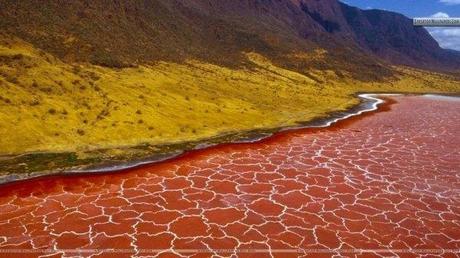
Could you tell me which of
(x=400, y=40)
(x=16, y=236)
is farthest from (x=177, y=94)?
(x=400, y=40)

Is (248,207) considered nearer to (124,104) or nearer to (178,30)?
(124,104)

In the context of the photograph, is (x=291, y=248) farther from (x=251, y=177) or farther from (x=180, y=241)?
(x=251, y=177)

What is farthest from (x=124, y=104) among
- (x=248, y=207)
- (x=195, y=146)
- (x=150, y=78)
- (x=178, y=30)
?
(x=178, y=30)

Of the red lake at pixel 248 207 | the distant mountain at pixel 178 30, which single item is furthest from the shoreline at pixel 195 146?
the distant mountain at pixel 178 30

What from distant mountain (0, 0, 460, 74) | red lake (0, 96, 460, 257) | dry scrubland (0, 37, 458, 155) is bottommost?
red lake (0, 96, 460, 257)

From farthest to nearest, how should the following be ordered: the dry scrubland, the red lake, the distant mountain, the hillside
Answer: the distant mountain → the hillside → the dry scrubland → the red lake

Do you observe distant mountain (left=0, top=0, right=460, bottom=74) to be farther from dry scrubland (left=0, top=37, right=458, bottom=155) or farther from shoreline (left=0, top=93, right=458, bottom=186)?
shoreline (left=0, top=93, right=458, bottom=186)

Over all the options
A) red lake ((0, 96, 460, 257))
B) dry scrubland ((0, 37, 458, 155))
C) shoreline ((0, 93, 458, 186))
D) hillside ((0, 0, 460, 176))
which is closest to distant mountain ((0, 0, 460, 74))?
hillside ((0, 0, 460, 176))
